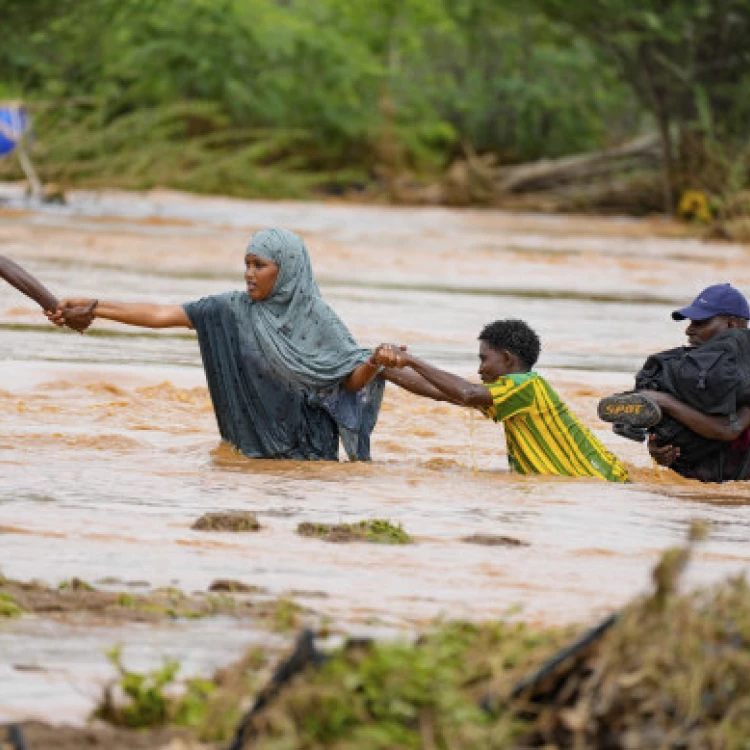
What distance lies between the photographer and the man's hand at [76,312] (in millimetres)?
8586

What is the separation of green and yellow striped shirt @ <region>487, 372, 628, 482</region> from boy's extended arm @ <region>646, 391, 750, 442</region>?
1.15 feet

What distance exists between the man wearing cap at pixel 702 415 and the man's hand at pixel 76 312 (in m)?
2.26

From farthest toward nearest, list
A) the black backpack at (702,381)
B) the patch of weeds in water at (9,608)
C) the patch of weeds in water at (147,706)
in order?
the black backpack at (702,381)
the patch of weeds in water at (9,608)
the patch of weeds in water at (147,706)

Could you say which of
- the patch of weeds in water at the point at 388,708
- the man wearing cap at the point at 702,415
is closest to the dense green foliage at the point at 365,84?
the man wearing cap at the point at 702,415

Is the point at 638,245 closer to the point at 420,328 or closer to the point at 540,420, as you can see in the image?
the point at 420,328

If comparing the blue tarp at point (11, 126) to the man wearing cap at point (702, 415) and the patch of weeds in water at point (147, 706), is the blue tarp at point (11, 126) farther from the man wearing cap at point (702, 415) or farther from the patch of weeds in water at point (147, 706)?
the patch of weeds in water at point (147, 706)

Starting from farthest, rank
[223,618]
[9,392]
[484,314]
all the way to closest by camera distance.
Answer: [484,314], [9,392], [223,618]

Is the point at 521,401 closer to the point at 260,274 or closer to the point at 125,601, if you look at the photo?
the point at 260,274

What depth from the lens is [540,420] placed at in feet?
26.9

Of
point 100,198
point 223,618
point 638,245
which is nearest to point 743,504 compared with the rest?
point 223,618

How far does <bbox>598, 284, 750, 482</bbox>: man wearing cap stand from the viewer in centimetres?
810

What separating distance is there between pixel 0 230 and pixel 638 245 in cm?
857

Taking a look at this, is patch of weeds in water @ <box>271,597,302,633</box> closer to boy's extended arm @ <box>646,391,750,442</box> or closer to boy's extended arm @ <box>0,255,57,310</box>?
boy's extended arm @ <box>646,391,750,442</box>

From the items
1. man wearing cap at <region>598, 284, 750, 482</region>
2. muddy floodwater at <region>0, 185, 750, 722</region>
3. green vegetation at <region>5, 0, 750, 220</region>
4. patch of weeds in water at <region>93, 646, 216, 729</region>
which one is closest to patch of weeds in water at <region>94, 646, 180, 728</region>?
patch of weeds in water at <region>93, 646, 216, 729</region>
